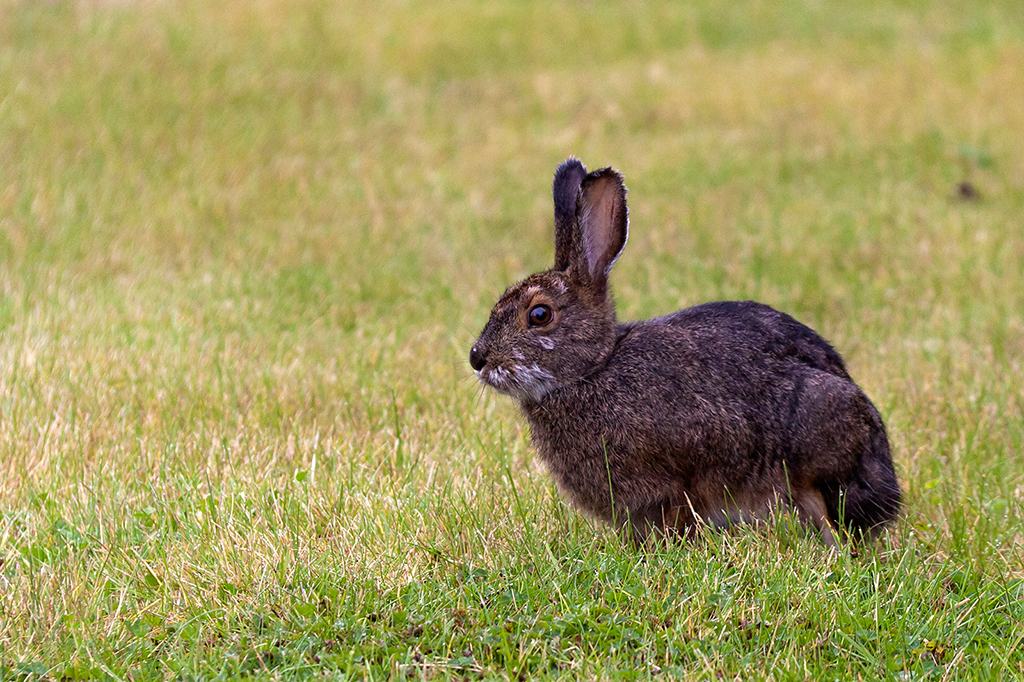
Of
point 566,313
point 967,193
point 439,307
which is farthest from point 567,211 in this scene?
point 967,193

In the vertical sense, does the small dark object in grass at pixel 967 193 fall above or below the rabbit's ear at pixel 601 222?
below

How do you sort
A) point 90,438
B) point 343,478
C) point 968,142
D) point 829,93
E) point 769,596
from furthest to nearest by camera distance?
point 829,93 < point 968,142 < point 90,438 < point 343,478 < point 769,596

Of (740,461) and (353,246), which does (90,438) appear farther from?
(353,246)

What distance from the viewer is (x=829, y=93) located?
13.5m

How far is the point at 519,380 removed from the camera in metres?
4.69

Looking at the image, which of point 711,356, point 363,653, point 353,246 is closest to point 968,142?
point 353,246

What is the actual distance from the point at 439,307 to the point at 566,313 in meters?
3.41

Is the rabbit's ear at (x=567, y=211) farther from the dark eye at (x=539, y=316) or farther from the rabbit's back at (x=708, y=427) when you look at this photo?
the rabbit's back at (x=708, y=427)

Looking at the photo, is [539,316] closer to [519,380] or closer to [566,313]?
[566,313]

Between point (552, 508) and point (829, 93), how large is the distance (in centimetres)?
981

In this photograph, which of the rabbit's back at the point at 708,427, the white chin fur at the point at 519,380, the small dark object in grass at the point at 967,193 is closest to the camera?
the rabbit's back at the point at 708,427

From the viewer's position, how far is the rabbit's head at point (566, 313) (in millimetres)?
4703

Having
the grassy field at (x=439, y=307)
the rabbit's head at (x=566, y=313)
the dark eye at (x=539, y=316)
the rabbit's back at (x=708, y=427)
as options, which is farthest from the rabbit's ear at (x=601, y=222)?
the grassy field at (x=439, y=307)

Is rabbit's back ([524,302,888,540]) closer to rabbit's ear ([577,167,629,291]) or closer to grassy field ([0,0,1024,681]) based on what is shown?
grassy field ([0,0,1024,681])
